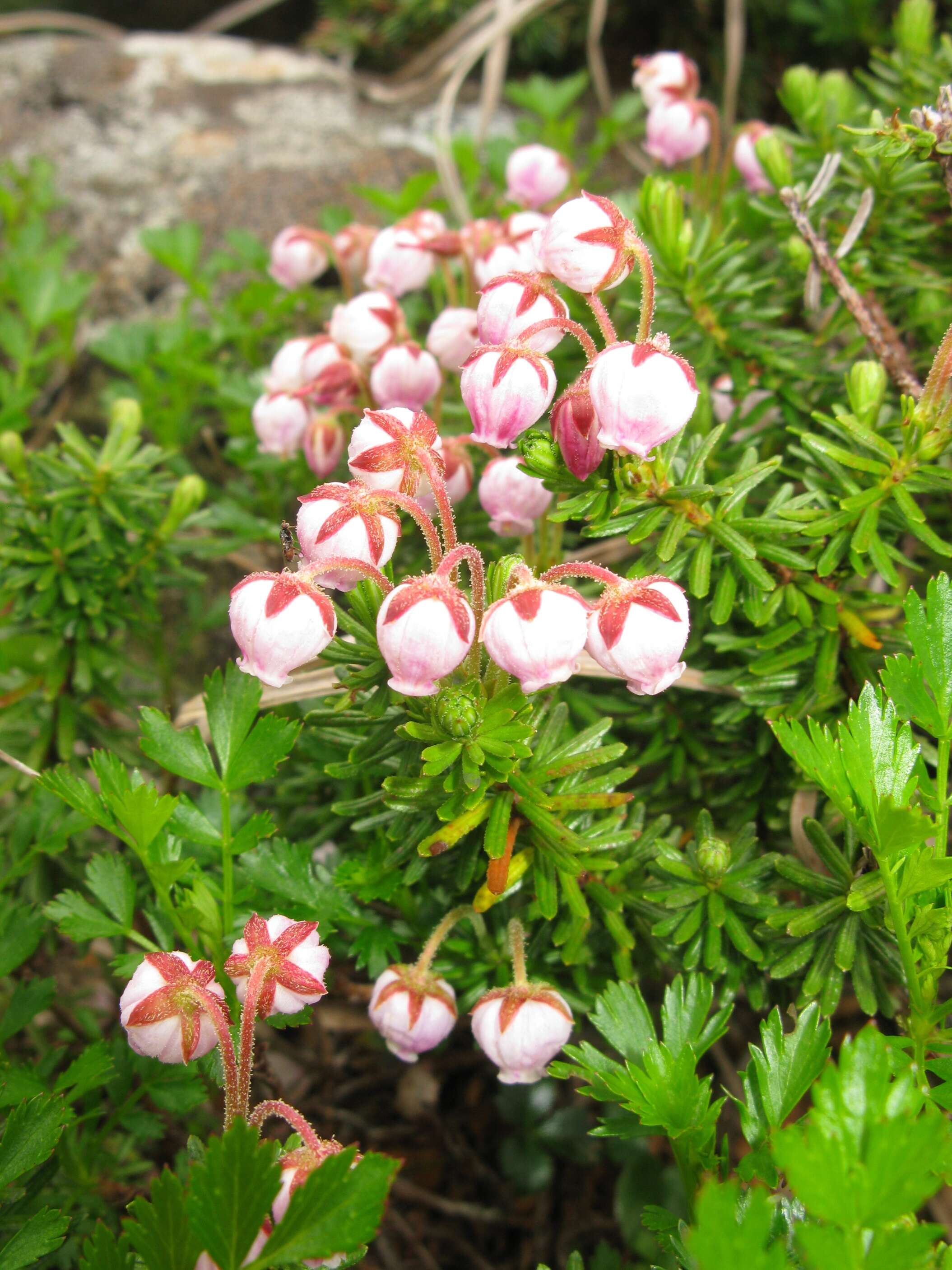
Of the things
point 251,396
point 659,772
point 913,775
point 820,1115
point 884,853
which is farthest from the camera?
point 251,396

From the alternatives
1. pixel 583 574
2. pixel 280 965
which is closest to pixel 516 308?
pixel 583 574

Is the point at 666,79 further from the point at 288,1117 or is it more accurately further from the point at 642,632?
the point at 288,1117

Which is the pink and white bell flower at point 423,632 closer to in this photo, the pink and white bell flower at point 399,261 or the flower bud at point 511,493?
the flower bud at point 511,493

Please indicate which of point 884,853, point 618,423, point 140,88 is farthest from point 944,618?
point 140,88

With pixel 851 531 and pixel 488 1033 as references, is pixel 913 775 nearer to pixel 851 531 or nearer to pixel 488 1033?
pixel 851 531

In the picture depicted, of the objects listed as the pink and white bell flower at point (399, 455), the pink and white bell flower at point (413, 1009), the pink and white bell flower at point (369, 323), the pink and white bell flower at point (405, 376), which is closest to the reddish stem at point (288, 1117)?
the pink and white bell flower at point (413, 1009)

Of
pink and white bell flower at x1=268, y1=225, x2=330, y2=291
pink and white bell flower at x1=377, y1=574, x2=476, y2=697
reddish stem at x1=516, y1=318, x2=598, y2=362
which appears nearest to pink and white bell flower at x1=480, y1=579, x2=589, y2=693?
pink and white bell flower at x1=377, y1=574, x2=476, y2=697
